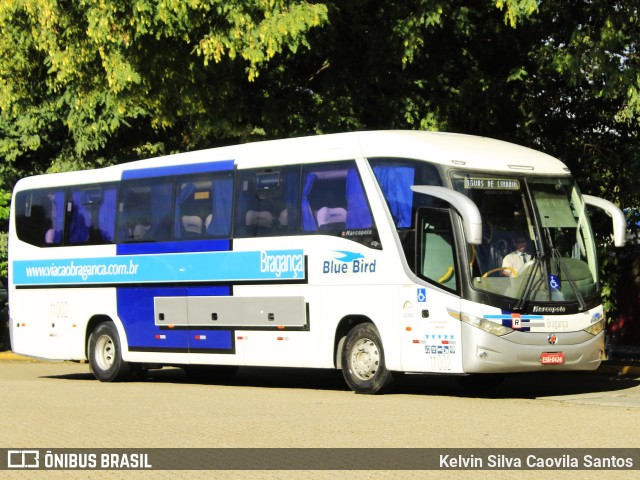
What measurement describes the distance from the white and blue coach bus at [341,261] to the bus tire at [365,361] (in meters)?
0.02

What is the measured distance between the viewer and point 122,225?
71.8ft

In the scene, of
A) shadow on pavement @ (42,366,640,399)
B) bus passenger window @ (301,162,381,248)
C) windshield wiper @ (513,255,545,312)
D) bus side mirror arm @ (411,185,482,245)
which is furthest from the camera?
shadow on pavement @ (42,366,640,399)

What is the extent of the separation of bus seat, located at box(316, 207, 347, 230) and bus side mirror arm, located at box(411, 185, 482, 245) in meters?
1.58

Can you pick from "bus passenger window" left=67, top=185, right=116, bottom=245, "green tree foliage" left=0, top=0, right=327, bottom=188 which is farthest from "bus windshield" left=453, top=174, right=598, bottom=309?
"bus passenger window" left=67, top=185, right=116, bottom=245

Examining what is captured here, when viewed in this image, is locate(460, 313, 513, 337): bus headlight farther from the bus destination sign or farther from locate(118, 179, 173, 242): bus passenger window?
locate(118, 179, 173, 242): bus passenger window

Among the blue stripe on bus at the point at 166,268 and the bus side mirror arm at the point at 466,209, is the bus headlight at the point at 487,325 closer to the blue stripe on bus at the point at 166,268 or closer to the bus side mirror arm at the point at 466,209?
the bus side mirror arm at the point at 466,209

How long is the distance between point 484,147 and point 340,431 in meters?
6.01

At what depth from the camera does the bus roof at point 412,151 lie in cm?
1731

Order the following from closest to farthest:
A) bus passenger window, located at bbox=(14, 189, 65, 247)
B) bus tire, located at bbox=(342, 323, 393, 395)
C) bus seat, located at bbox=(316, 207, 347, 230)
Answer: bus tire, located at bbox=(342, 323, 393, 395), bus seat, located at bbox=(316, 207, 347, 230), bus passenger window, located at bbox=(14, 189, 65, 247)

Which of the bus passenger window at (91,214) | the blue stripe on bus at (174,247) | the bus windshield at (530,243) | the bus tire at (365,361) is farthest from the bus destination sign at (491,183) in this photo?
the bus passenger window at (91,214)

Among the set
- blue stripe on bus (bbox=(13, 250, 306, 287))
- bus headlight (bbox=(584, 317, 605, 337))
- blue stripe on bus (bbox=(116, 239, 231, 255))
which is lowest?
bus headlight (bbox=(584, 317, 605, 337))

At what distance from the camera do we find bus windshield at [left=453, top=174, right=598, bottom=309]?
16.8 metres

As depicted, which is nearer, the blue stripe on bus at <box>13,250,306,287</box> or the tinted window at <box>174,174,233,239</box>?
the blue stripe on bus at <box>13,250,306,287</box>
